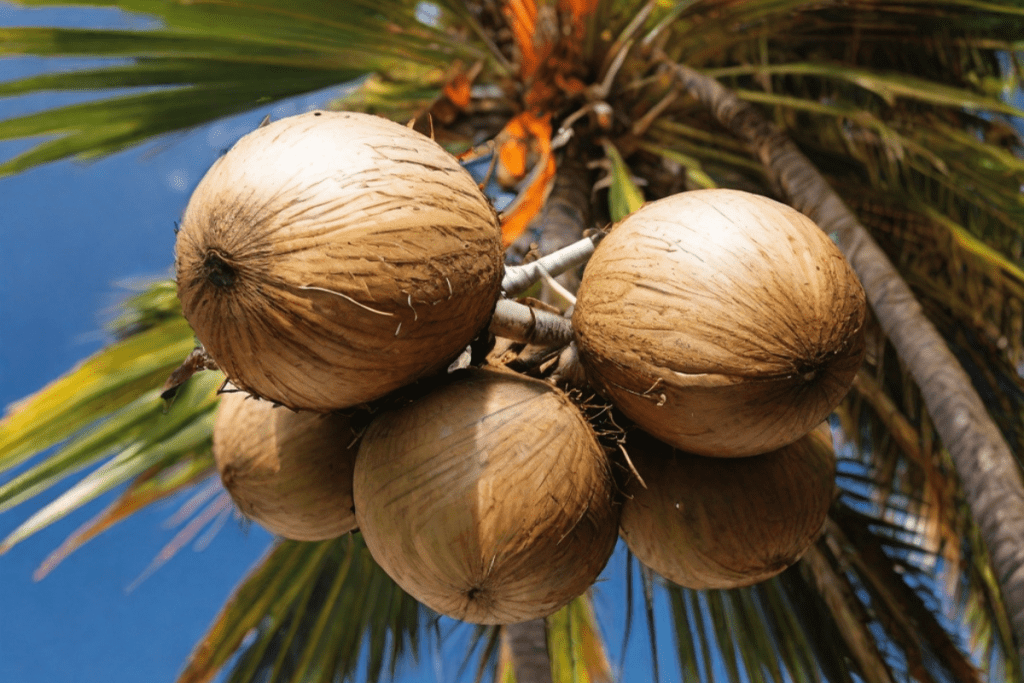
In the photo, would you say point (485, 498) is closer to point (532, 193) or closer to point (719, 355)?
point (719, 355)

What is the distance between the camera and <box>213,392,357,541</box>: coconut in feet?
3.99

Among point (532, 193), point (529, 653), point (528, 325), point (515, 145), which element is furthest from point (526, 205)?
point (529, 653)

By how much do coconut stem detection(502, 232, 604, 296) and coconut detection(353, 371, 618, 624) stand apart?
0.22m

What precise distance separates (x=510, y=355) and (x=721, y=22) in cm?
141

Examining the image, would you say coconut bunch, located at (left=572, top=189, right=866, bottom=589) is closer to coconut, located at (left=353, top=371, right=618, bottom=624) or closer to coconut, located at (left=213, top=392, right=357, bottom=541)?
coconut, located at (left=353, top=371, right=618, bottom=624)

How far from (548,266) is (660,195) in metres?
1.40

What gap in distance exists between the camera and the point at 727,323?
3.18 ft

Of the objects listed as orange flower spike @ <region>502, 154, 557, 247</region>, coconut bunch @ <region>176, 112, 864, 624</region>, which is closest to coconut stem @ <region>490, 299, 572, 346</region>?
coconut bunch @ <region>176, 112, 864, 624</region>

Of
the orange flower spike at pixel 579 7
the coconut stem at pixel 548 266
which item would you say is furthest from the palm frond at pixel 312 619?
the orange flower spike at pixel 579 7

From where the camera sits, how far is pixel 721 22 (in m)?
2.24

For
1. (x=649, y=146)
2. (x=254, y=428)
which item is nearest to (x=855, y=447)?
(x=649, y=146)

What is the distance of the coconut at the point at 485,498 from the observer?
982 mm

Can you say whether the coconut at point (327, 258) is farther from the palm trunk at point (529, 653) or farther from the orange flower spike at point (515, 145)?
the orange flower spike at point (515, 145)

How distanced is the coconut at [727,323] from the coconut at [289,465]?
0.42 meters
